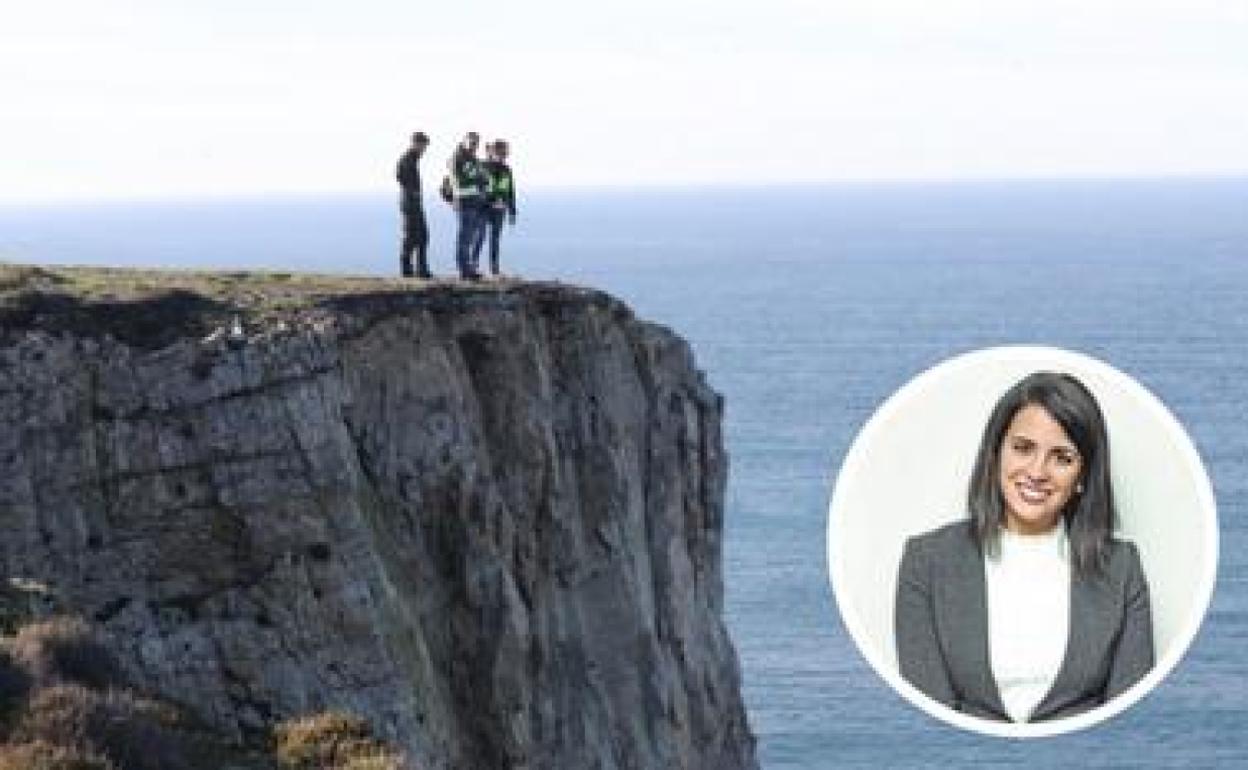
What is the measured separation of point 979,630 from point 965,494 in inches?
17.2

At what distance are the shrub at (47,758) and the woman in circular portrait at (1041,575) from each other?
28.3 feet

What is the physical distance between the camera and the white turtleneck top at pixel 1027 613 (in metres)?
7.02

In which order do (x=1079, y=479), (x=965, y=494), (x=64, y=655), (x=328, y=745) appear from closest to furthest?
1. (x=1079, y=479)
2. (x=965, y=494)
3. (x=64, y=655)
4. (x=328, y=745)

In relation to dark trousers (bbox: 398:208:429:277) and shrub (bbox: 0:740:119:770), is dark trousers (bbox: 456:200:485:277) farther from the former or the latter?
shrub (bbox: 0:740:119:770)

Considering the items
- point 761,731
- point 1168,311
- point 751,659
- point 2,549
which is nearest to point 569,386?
point 2,549

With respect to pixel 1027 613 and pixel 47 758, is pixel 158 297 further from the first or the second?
pixel 1027 613

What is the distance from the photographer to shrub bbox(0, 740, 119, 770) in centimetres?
1411

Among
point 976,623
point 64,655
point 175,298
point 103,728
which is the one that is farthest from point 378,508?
point 976,623

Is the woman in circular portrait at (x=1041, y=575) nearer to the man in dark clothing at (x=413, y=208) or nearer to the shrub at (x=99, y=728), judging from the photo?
the shrub at (x=99, y=728)

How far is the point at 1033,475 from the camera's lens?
7.03 meters

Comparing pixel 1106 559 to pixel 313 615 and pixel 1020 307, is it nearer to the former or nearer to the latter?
pixel 313 615

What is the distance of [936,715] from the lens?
7.27 metres

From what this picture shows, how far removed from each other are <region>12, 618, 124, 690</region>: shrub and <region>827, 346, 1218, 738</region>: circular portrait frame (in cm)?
1040

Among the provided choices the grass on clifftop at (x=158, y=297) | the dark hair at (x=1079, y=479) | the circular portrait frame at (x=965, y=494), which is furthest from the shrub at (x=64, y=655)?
the dark hair at (x=1079, y=479)
